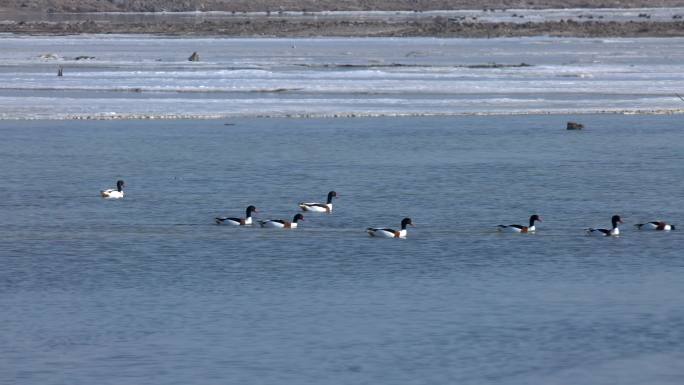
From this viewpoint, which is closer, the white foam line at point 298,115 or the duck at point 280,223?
the duck at point 280,223

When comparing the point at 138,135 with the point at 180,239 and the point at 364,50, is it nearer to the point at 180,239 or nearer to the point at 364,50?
the point at 180,239

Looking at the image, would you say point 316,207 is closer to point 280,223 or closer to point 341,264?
point 280,223

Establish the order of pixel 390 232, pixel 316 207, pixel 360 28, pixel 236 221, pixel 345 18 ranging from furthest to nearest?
pixel 345 18
pixel 360 28
pixel 316 207
pixel 236 221
pixel 390 232

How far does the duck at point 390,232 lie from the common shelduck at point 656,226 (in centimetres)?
267

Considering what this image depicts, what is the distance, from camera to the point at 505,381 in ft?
32.8

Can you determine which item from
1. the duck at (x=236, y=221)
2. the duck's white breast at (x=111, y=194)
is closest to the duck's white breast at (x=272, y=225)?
the duck at (x=236, y=221)

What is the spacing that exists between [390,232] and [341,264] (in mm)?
1457

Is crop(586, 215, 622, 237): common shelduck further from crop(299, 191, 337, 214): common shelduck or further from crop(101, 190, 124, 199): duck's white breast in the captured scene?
crop(101, 190, 124, 199): duck's white breast

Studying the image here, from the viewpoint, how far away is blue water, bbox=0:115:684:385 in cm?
1062

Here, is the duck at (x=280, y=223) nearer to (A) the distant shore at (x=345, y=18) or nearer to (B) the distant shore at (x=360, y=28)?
(A) the distant shore at (x=345, y=18)

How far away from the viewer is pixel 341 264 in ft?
47.3

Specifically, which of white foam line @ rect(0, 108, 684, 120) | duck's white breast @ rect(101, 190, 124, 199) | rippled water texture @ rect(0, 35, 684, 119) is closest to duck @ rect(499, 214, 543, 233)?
duck's white breast @ rect(101, 190, 124, 199)

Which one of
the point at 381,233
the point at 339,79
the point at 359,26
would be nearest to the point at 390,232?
the point at 381,233

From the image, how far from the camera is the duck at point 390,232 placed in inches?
620
